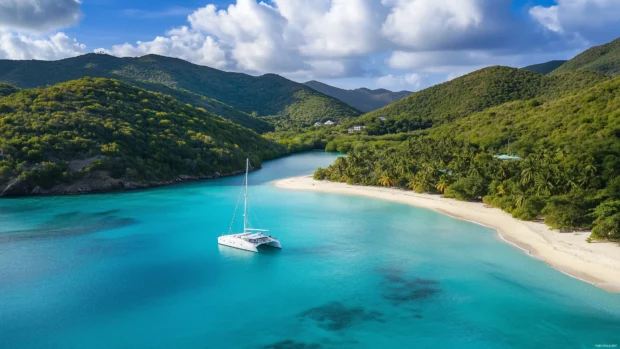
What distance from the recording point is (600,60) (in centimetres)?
15962

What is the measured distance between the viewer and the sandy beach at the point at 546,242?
32.4 metres

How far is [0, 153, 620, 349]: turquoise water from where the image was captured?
2577 centimetres

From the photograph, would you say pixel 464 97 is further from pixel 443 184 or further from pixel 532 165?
pixel 532 165

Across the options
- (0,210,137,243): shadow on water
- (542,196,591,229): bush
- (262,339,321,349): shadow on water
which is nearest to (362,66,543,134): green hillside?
(542,196,591,229): bush

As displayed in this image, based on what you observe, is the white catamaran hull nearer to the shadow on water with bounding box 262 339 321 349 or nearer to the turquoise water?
the turquoise water

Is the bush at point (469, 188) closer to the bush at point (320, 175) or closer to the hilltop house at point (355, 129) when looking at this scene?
the bush at point (320, 175)

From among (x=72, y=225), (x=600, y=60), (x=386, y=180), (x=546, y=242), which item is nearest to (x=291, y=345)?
(x=546, y=242)

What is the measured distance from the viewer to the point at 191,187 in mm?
75562

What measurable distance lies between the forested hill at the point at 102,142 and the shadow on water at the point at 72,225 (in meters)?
15.4

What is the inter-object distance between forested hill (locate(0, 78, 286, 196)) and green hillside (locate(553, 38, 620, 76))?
390 ft

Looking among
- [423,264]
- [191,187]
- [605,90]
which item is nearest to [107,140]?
[191,187]

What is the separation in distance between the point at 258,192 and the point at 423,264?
37560mm

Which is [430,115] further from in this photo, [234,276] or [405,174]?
[234,276]

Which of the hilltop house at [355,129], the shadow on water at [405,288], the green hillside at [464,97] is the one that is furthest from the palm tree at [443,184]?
the hilltop house at [355,129]
